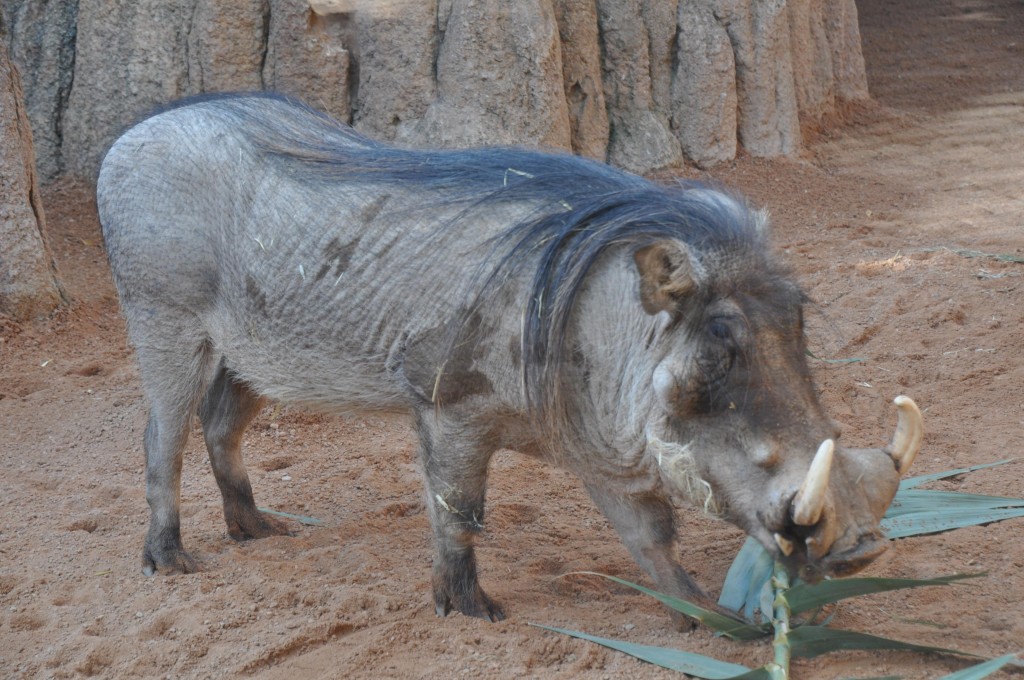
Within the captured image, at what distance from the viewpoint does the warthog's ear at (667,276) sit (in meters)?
2.80

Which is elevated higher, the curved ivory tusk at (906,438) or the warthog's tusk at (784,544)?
the curved ivory tusk at (906,438)

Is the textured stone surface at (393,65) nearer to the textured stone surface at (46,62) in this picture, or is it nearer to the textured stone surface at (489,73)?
the textured stone surface at (489,73)

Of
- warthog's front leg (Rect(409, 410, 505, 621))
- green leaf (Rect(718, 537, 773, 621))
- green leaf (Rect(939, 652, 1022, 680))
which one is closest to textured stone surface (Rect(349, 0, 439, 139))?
warthog's front leg (Rect(409, 410, 505, 621))

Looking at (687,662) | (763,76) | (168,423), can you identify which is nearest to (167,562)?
(168,423)

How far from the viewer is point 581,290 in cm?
303

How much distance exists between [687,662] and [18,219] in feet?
14.7

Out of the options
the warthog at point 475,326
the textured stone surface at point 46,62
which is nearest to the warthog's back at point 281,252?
the warthog at point 475,326

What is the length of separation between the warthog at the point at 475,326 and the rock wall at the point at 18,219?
7.23 feet

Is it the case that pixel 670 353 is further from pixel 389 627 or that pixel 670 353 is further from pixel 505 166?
pixel 389 627

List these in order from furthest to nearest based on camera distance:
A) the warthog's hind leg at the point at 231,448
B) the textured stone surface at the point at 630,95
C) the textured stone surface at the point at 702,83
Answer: the textured stone surface at the point at 702,83
the textured stone surface at the point at 630,95
the warthog's hind leg at the point at 231,448

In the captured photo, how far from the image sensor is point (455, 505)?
328cm

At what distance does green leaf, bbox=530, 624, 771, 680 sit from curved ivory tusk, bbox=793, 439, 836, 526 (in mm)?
408

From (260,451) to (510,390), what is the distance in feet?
7.17

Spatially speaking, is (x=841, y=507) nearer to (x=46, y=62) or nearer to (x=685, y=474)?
(x=685, y=474)
